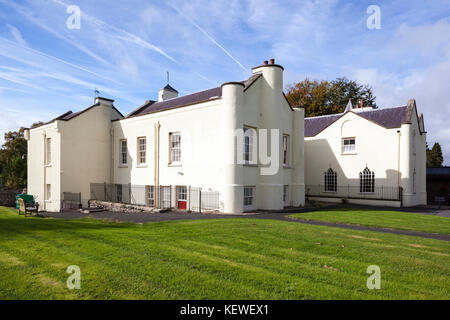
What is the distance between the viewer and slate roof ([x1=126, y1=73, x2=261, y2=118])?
1966cm

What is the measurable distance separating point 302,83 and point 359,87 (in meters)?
10.5

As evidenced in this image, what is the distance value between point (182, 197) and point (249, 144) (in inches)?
236

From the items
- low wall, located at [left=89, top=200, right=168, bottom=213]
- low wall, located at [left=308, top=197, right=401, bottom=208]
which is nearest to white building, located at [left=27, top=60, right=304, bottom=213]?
low wall, located at [left=89, top=200, right=168, bottom=213]

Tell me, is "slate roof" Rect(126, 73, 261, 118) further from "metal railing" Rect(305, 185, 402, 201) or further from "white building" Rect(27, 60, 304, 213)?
"metal railing" Rect(305, 185, 402, 201)

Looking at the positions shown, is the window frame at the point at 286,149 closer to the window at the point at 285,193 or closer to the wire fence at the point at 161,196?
the window at the point at 285,193

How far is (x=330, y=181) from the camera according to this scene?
29.6 meters

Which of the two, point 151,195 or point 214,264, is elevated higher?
point 151,195

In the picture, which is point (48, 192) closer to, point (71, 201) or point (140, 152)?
point (71, 201)

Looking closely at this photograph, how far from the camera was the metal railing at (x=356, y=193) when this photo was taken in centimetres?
2559

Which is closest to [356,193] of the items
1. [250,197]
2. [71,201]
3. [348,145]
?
[348,145]

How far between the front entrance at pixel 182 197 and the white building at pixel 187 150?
0.23 feet

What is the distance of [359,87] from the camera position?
49281 mm

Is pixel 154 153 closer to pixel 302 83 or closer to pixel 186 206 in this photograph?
pixel 186 206
